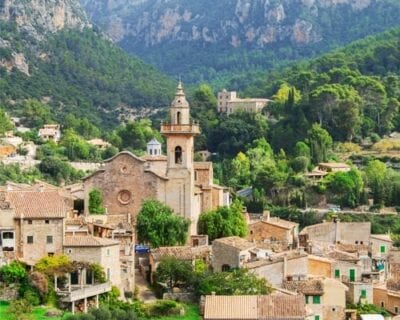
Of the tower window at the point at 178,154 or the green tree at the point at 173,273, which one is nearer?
the green tree at the point at 173,273

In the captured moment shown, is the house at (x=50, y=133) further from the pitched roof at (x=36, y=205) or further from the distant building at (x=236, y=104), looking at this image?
the pitched roof at (x=36, y=205)

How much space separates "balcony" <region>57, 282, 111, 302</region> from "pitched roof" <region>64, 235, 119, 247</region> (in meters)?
1.56

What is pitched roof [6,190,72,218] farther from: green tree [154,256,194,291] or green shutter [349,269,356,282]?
green shutter [349,269,356,282]

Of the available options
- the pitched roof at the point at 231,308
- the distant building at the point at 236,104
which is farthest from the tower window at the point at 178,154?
the distant building at the point at 236,104

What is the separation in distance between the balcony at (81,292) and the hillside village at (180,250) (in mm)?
38

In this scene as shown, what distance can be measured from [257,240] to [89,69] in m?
88.6

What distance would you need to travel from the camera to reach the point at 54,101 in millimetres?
124062

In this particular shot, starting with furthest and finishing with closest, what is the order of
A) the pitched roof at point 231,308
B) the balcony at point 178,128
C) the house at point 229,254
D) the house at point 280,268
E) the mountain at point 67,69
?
the mountain at point 67,69 < the balcony at point 178,128 < the house at point 229,254 < the house at point 280,268 < the pitched roof at point 231,308

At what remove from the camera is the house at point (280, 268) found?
148ft

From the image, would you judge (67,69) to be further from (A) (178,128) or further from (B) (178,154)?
(A) (178,128)

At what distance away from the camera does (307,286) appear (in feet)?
145

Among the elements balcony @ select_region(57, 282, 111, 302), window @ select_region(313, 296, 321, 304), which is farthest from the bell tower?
balcony @ select_region(57, 282, 111, 302)

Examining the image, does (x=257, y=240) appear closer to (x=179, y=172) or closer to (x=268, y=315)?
(x=179, y=172)

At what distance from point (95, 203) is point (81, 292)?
10.7m
